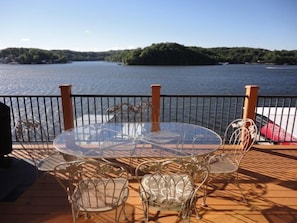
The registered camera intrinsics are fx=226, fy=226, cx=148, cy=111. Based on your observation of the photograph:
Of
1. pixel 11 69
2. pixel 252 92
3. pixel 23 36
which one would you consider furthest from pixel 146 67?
pixel 252 92

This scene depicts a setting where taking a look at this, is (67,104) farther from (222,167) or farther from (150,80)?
(150,80)

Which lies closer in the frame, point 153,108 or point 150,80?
point 153,108

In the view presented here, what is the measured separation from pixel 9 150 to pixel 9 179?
442 mm

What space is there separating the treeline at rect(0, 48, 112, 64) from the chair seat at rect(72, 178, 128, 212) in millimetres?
32594

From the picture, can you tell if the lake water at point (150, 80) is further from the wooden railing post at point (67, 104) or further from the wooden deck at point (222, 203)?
the wooden deck at point (222, 203)

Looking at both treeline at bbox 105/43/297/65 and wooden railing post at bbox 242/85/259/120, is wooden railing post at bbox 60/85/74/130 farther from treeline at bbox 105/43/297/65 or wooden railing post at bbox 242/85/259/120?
treeline at bbox 105/43/297/65

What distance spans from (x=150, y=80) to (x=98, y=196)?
89.5 ft

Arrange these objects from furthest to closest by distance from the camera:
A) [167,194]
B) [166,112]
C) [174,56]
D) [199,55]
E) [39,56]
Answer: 1. [199,55]
2. [174,56]
3. [39,56]
4. [166,112]
5. [167,194]

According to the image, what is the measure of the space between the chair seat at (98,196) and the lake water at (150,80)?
19046 millimetres

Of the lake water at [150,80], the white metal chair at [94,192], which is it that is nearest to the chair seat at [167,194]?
the white metal chair at [94,192]

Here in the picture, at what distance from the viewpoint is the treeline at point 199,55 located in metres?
35.2

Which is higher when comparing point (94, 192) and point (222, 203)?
point (94, 192)

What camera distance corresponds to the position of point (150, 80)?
94.4 ft

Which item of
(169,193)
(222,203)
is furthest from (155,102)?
(169,193)
